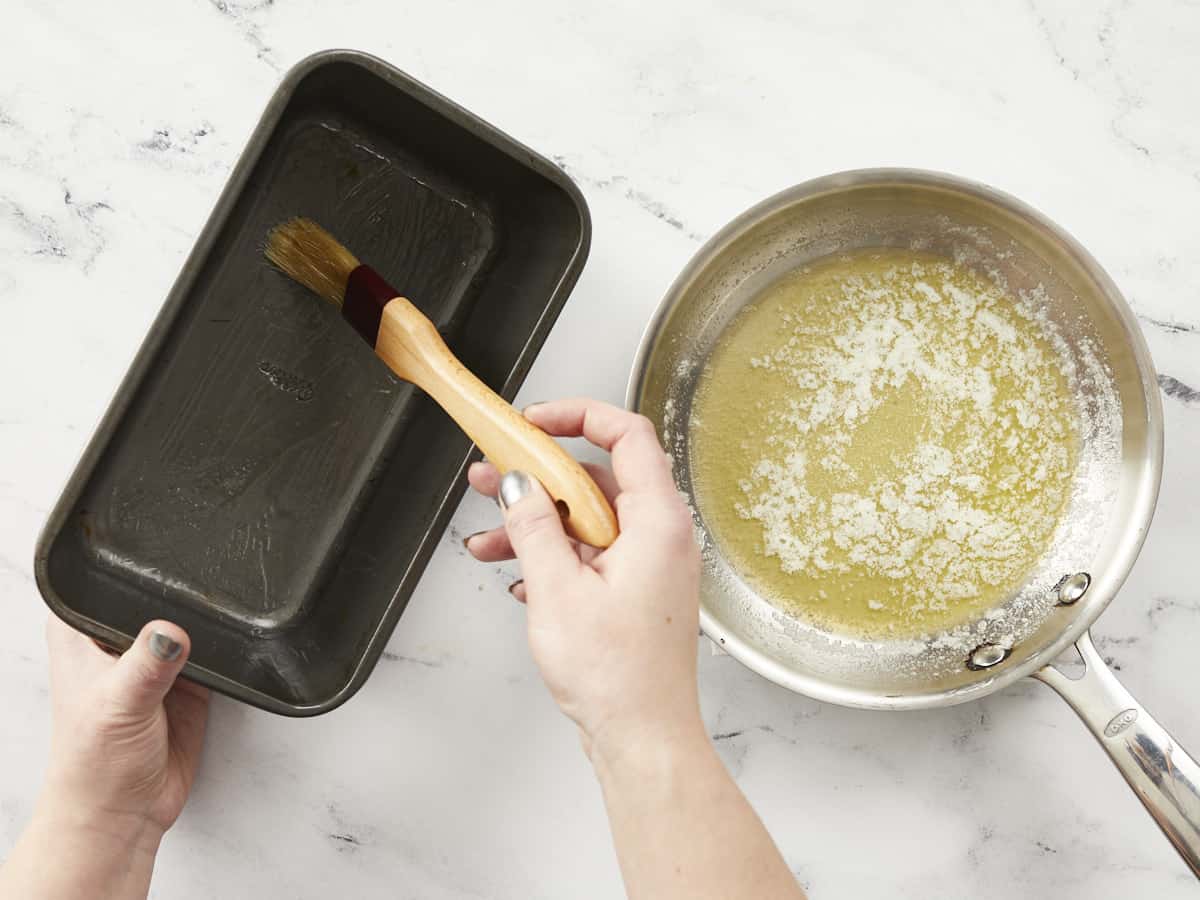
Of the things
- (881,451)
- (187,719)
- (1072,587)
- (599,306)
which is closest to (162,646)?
(187,719)

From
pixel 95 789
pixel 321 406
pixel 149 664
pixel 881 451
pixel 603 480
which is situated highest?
pixel 881 451

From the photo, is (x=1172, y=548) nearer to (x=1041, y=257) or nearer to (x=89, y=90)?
→ (x=1041, y=257)

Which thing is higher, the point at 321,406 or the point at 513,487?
the point at 513,487

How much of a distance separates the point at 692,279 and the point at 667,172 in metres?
0.15

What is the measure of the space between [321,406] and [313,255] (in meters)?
0.14

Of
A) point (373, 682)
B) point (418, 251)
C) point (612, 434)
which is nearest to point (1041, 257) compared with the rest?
point (612, 434)

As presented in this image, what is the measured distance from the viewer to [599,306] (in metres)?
0.90

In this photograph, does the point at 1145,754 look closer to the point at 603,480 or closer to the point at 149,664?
the point at 603,480

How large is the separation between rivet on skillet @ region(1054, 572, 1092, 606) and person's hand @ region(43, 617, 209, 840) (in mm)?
764

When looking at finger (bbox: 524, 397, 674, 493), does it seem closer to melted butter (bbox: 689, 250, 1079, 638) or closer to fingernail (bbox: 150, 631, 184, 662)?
melted butter (bbox: 689, 250, 1079, 638)

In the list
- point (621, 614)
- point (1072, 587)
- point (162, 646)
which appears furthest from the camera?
point (1072, 587)

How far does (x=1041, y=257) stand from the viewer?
875mm

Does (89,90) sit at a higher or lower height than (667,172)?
lower

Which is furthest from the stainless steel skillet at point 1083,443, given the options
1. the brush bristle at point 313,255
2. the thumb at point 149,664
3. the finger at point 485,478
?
the thumb at point 149,664
